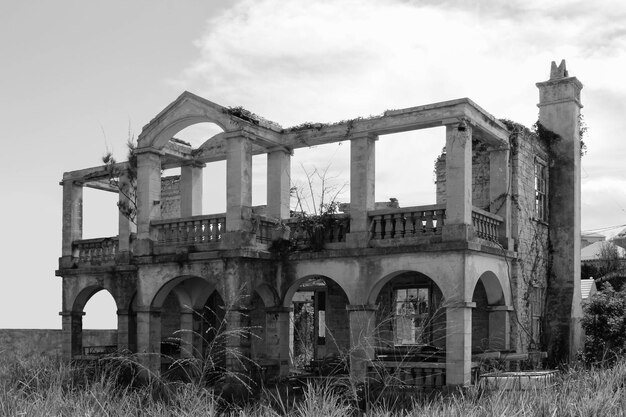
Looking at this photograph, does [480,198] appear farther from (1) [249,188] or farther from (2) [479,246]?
(1) [249,188]

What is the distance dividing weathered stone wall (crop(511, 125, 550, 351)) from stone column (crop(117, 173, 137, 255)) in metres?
10.1

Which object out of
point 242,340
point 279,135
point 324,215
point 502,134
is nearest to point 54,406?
point 242,340

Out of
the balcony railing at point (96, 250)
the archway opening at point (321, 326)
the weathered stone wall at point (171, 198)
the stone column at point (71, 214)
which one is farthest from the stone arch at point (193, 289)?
the weathered stone wall at point (171, 198)

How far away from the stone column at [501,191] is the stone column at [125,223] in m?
9.63

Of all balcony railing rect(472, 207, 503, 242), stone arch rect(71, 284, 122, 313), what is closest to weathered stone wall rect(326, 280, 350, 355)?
balcony railing rect(472, 207, 503, 242)

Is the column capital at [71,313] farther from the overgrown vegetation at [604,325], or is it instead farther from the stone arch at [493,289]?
the overgrown vegetation at [604,325]

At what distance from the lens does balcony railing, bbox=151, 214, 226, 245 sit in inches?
709

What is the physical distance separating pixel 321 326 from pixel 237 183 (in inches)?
391

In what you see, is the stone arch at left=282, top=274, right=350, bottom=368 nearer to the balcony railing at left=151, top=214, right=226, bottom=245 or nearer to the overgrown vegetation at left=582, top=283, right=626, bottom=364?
the balcony railing at left=151, top=214, right=226, bottom=245

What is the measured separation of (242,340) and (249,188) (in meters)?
3.42

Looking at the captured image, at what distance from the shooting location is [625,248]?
3950 cm

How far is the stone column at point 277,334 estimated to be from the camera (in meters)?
18.3

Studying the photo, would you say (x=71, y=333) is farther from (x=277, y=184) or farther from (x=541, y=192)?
(x=541, y=192)

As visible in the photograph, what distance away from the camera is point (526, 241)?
1883 centimetres
